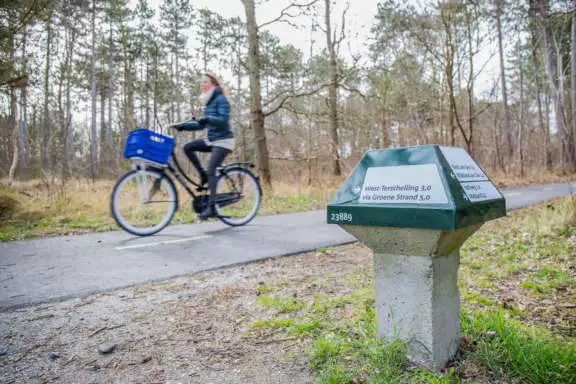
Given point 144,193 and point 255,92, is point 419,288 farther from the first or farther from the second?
point 255,92

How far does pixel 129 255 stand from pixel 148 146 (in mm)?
1606

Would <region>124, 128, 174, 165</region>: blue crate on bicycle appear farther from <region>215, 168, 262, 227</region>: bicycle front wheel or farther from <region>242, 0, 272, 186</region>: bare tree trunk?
<region>242, 0, 272, 186</region>: bare tree trunk

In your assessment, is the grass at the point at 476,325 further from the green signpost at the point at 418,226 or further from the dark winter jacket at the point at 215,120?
the dark winter jacket at the point at 215,120

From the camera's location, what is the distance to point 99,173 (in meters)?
17.5

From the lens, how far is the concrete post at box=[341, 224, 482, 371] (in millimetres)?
1469

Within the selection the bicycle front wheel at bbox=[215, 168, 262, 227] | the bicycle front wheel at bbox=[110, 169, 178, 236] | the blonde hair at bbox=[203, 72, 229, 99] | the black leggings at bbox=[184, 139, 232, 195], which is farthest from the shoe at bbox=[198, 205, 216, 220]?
the blonde hair at bbox=[203, 72, 229, 99]

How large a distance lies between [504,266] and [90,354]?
331cm

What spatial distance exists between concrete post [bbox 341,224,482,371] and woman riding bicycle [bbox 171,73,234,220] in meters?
3.85

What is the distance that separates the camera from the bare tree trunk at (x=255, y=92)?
10281 millimetres

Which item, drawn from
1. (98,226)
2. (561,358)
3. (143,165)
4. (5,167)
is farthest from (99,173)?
(561,358)

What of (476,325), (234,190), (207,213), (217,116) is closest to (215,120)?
(217,116)

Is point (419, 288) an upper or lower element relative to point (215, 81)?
lower

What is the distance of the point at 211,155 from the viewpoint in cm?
517

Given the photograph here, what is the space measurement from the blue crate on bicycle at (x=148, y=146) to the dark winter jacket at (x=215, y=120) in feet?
1.16
